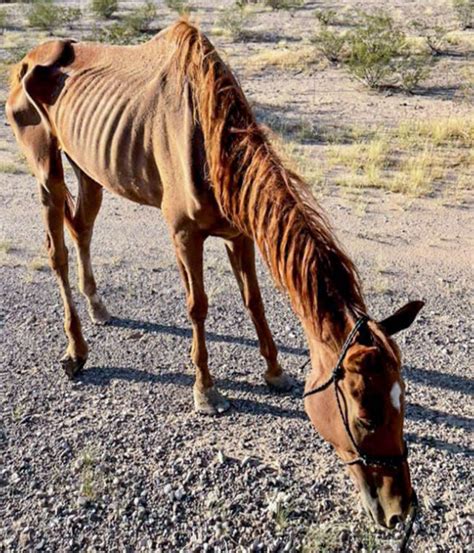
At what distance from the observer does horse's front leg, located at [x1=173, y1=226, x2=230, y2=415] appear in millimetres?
3668

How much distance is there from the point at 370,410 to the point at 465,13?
63.5 ft

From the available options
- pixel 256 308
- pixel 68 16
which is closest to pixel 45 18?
pixel 68 16

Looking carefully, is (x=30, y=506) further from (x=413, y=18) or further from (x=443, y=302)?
(x=413, y=18)

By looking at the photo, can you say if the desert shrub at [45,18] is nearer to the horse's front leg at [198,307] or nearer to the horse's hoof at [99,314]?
the horse's hoof at [99,314]

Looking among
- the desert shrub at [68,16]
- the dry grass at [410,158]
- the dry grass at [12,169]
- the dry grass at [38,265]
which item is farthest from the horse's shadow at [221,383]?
the desert shrub at [68,16]

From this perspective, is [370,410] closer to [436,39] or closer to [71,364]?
[71,364]

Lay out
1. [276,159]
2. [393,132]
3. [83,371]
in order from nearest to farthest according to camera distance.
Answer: [276,159], [83,371], [393,132]

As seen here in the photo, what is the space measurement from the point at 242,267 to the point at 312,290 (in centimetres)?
164

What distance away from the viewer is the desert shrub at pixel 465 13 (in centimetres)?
1840

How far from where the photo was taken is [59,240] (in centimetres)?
470

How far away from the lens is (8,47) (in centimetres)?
1850

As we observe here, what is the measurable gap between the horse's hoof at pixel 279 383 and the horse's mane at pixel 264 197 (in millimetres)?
1407

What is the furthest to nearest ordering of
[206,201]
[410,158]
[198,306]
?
[410,158], [198,306], [206,201]

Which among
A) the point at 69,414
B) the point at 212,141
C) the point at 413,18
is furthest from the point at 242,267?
the point at 413,18
